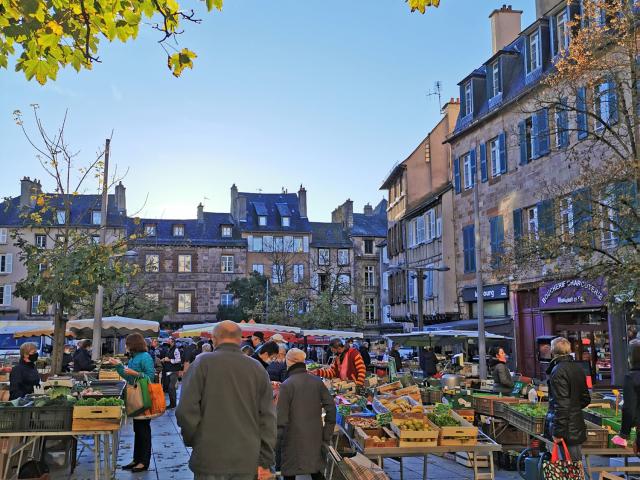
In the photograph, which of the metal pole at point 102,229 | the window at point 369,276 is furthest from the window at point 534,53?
the window at point 369,276

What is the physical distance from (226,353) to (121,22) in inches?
105

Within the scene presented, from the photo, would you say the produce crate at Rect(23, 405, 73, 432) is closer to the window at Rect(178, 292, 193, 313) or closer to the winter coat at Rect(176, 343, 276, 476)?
the winter coat at Rect(176, 343, 276, 476)

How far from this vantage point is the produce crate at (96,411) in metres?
7.24

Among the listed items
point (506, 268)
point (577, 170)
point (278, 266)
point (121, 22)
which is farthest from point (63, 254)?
point (278, 266)

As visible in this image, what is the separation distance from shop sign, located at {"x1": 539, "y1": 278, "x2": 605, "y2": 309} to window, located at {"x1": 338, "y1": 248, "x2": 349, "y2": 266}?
132 ft

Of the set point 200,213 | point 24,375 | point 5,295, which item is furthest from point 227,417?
point 200,213

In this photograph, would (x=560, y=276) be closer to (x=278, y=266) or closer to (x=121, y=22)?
(x=121, y=22)

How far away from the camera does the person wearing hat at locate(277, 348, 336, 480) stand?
6.42 m

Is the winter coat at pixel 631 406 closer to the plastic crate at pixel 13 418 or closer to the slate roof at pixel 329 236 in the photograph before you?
the plastic crate at pixel 13 418

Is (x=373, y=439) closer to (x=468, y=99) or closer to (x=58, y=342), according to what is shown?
(x=58, y=342)

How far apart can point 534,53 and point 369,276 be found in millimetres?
40754

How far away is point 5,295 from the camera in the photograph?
52.1m

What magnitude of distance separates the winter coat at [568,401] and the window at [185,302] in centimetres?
5382

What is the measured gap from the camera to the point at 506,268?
17.5 m
